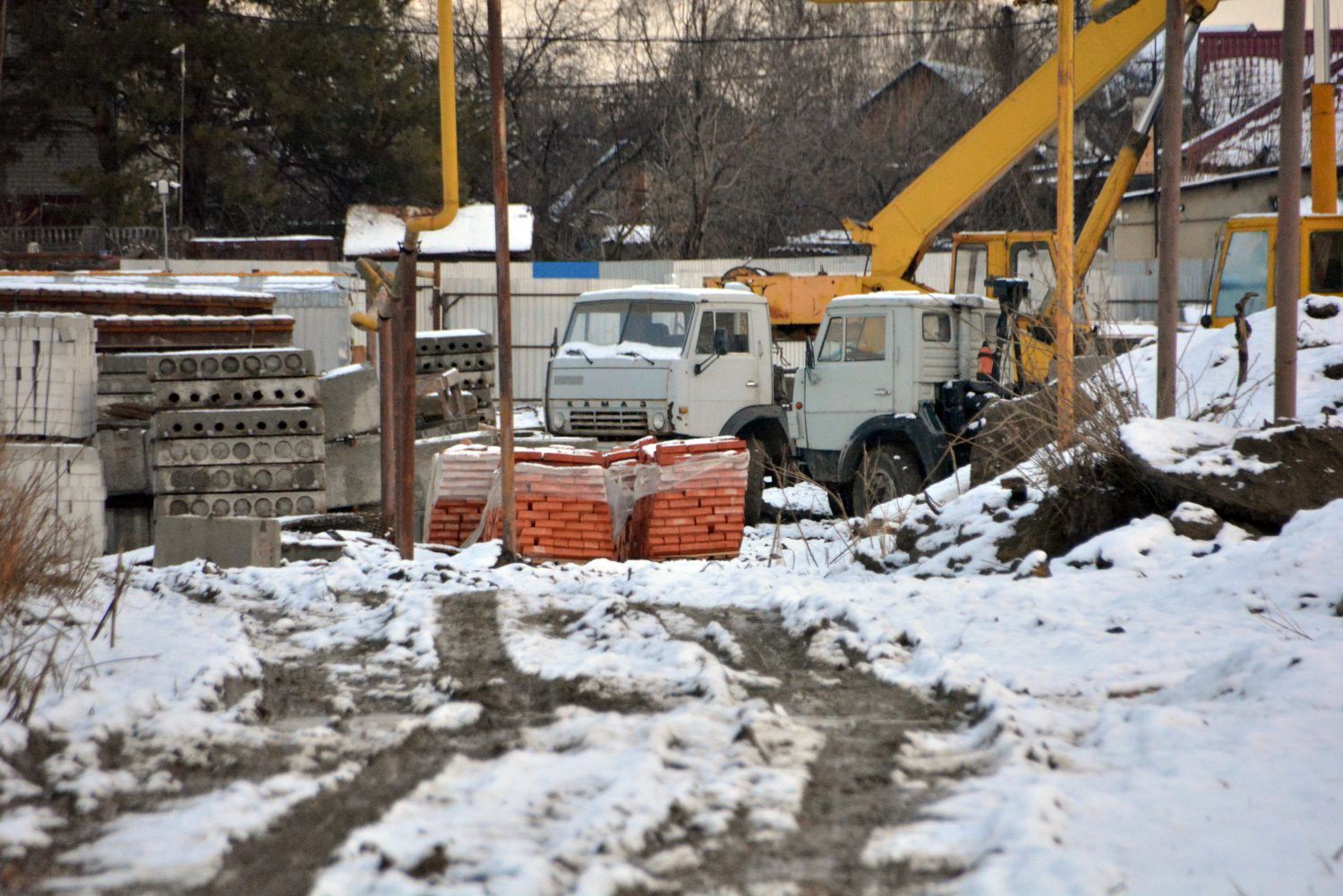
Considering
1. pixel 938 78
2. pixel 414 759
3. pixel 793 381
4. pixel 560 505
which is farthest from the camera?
pixel 938 78

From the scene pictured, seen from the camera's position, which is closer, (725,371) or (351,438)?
(351,438)

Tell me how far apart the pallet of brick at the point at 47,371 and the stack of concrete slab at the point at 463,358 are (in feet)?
15.2

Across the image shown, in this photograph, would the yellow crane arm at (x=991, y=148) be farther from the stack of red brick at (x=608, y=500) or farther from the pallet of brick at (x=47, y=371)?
the pallet of brick at (x=47, y=371)

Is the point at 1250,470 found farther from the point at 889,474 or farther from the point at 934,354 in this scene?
the point at 934,354

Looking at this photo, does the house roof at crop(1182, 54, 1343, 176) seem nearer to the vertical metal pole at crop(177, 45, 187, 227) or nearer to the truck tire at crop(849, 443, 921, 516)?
the truck tire at crop(849, 443, 921, 516)

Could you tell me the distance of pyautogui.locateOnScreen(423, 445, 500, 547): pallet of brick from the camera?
12.2 m

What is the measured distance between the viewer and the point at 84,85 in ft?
114

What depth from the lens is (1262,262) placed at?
16188mm

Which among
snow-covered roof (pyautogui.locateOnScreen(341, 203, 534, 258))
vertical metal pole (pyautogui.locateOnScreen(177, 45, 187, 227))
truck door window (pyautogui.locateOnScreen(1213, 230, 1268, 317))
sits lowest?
truck door window (pyautogui.locateOnScreen(1213, 230, 1268, 317))

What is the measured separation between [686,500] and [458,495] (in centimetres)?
197

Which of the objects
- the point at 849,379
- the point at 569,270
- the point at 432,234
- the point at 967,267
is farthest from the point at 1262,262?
the point at 569,270

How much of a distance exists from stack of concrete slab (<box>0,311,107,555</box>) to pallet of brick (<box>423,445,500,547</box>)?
8.94 ft

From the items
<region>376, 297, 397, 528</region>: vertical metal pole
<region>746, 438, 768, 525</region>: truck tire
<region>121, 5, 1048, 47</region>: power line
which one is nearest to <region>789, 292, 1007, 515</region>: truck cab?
<region>746, 438, 768, 525</region>: truck tire

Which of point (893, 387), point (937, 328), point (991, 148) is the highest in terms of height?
point (991, 148)
